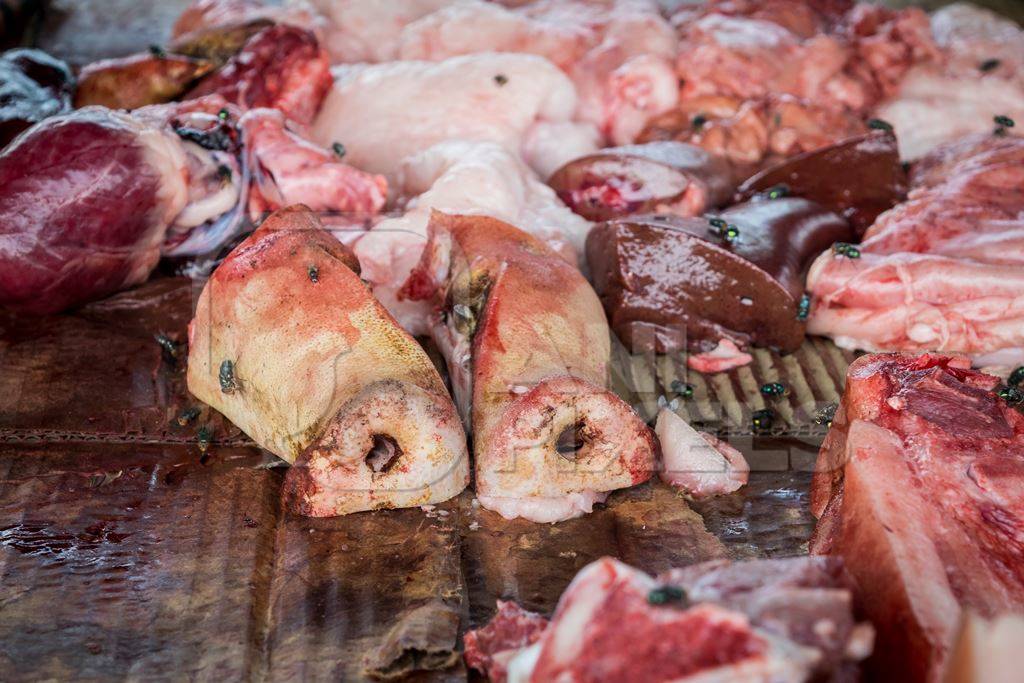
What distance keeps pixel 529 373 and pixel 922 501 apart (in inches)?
61.0

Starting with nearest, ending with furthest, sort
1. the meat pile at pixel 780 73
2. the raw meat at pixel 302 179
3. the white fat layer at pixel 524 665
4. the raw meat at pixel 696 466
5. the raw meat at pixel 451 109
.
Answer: the white fat layer at pixel 524 665 → the raw meat at pixel 696 466 → the raw meat at pixel 302 179 → the raw meat at pixel 451 109 → the meat pile at pixel 780 73

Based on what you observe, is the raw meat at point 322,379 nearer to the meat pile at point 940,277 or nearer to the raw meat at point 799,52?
the meat pile at point 940,277

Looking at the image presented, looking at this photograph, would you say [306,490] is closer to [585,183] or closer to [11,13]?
[585,183]

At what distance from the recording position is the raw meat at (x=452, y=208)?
5.11 m

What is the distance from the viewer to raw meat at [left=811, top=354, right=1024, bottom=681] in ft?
9.30

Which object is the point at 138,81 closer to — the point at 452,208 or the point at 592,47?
the point at 452,208

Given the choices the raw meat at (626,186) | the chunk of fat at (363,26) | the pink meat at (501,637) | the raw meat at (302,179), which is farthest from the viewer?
the chunk of fat at (363,26)

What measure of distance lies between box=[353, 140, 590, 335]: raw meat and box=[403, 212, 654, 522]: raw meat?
406mm

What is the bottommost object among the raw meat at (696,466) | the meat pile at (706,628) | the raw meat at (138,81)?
the raw meat at (696,466)

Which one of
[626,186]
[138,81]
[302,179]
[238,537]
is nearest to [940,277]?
[626,186]

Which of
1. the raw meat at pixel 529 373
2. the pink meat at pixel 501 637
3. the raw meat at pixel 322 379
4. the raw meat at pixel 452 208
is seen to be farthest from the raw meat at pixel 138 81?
the pink meat at pixel 501 637

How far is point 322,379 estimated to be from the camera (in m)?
3.97

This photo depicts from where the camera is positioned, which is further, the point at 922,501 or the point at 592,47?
the point at 592,47

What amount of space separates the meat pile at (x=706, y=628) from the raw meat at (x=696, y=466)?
136 cm
